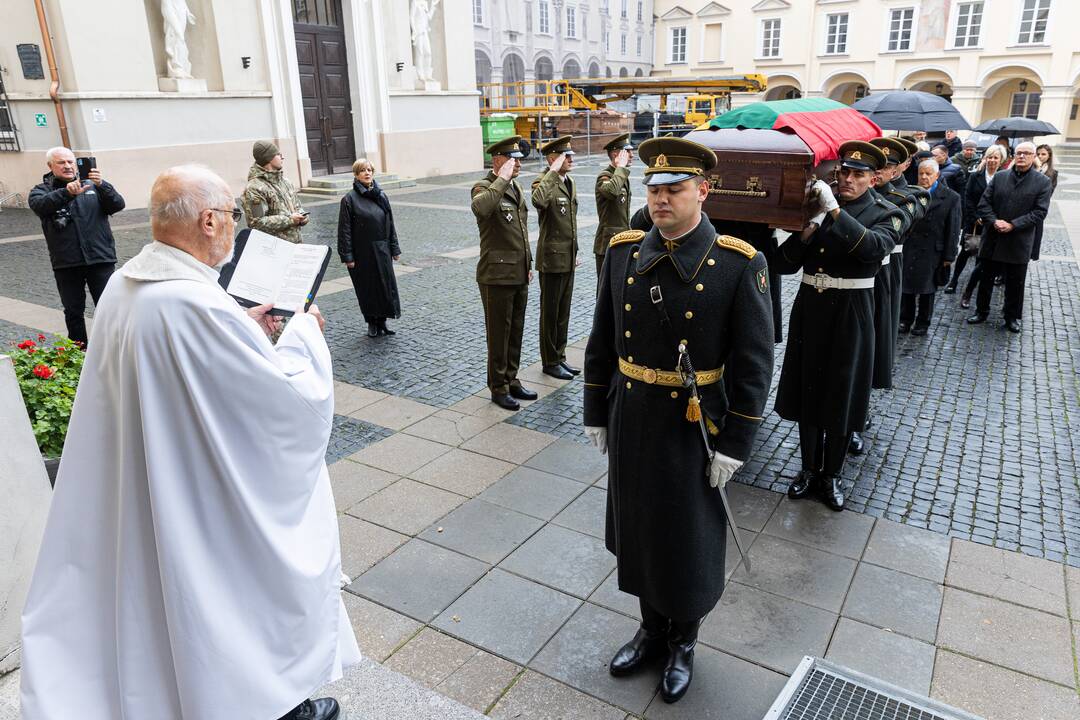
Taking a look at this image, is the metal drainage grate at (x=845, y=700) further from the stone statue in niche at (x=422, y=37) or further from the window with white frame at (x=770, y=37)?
the window with white frame at (x=770, y=37)

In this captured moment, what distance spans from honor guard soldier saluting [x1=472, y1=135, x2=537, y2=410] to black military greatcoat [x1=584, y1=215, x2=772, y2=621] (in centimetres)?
284

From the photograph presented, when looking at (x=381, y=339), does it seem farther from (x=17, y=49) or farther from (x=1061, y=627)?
(x=17, y=49)

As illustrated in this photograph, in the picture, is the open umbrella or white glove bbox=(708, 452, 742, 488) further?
the open umbrella

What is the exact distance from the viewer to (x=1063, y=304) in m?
8.95

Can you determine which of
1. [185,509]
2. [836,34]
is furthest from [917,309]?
[836,34]

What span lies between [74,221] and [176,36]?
11.5 m

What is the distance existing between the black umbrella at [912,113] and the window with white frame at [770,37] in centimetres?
3604

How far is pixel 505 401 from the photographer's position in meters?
5.85

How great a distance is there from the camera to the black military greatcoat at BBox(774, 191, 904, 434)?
4.29 meters

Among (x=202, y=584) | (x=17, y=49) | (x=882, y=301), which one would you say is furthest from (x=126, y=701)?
(x=17, y=49)

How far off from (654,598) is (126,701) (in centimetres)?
180

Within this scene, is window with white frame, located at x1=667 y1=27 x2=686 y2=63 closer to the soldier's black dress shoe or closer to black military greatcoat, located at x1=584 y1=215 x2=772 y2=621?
the soldier's black dress shoe

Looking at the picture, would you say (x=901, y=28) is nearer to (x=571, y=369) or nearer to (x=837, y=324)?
(x=571, y=369)

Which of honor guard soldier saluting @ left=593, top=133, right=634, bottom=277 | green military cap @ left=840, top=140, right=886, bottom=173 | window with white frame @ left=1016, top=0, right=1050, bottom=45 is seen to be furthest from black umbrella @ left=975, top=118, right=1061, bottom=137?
window with white frame @ left=1016, top=0, right=1050, bottom=45
